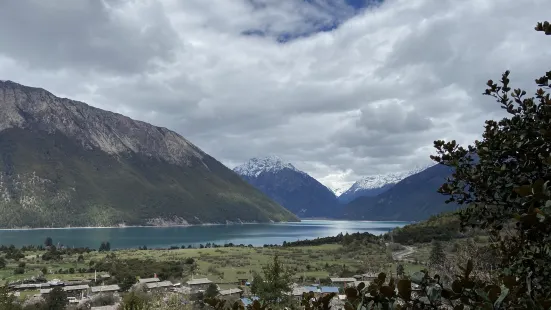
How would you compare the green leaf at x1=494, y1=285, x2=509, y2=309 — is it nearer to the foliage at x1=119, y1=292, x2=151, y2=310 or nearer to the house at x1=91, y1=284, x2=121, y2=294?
the foliage at x1=119, y1=292, x2=151, y2=310

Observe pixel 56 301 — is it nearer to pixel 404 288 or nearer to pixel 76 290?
pixel 76 290

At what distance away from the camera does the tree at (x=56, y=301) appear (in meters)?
35.7

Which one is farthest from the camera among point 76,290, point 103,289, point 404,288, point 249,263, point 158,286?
point 249,263

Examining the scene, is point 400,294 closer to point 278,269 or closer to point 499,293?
point 499,293

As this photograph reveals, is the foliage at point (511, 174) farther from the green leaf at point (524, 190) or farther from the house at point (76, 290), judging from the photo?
the house at point (76, 290)

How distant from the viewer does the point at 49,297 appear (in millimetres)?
36906

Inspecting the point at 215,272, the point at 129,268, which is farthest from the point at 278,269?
the point at 129,268

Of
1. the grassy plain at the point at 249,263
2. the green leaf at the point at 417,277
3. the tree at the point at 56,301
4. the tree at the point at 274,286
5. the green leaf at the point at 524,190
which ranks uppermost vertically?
the green leaf at the point at 524,190

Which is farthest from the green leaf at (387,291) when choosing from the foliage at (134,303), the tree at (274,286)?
Result: the tree at (274,286)

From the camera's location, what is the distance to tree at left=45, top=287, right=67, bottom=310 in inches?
1406

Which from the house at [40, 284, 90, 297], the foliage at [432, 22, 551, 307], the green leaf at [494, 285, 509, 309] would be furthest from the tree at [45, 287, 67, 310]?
the green leaf at [494, 285, 509, 309]

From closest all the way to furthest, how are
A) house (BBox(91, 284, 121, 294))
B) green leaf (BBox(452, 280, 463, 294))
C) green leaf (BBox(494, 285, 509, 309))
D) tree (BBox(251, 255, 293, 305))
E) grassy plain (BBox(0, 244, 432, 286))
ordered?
green leaf (BBox(494, 285, 509, 309)) → green leaf (BBox(452, 280, 463, 294)) → tree (BBox(251, 255, 293, 305)) → house (BBox(91, 284, 121, 294)) → grassy plain (BBox(0, 244, 432, 286))

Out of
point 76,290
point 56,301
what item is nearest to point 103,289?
point 76,290

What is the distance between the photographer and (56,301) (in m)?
36.4
